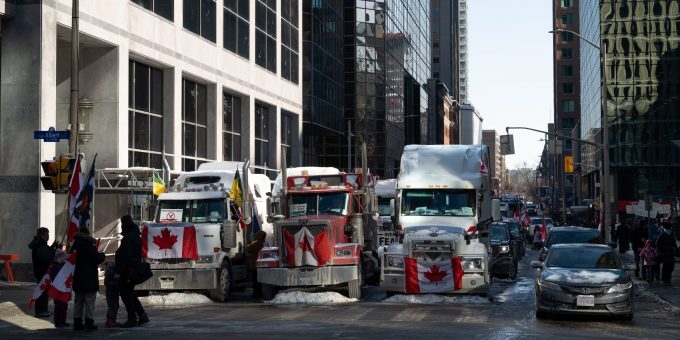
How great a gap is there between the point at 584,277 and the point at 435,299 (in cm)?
490

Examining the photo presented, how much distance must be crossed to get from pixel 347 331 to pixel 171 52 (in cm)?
2651

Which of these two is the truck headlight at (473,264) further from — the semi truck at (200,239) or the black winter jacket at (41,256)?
the black winter jacket at (41,256)

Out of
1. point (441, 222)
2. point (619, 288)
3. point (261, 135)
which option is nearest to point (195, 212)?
point (441, 222)

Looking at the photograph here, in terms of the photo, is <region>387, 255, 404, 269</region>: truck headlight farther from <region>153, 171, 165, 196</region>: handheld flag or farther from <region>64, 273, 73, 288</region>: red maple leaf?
<region>153, 171, 165, 196</region>: handheld flag

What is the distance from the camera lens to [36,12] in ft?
97.2

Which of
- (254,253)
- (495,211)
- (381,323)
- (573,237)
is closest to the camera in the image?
(381,323)

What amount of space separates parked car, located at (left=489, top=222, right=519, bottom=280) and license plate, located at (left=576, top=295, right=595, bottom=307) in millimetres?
9625

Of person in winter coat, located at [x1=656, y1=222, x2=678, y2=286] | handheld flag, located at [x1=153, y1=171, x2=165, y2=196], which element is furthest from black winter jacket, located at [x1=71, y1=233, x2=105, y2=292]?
person in winter coat, located at [x1=656, y1=222, x2=678, y2=286]

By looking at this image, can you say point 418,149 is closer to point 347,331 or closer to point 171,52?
point 347,331

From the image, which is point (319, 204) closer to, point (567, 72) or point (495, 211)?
point (495, 211)

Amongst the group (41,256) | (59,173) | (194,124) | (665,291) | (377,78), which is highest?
(377,78)

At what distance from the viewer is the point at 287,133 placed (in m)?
59.6

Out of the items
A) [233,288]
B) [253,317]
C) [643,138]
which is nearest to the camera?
[253,317]

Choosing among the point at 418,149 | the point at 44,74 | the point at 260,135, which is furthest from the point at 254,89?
the point at 418,149
